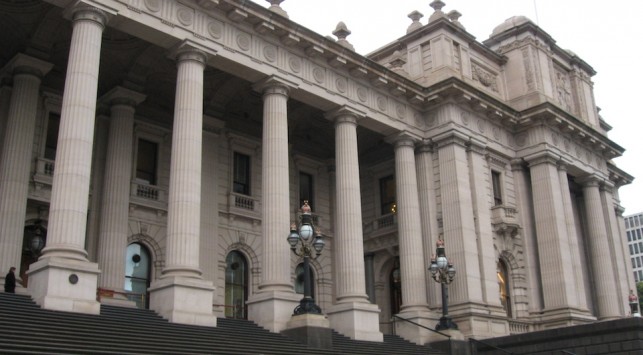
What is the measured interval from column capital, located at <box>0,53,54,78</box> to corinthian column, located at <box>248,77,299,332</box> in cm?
733

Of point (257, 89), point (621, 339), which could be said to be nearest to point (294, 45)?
point (257, 89)

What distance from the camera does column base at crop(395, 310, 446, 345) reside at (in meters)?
27.2

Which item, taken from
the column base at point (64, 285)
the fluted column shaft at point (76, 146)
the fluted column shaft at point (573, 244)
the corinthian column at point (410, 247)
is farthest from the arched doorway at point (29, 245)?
the fluted column shaft at point (573, 244)

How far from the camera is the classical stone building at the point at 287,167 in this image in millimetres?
21172

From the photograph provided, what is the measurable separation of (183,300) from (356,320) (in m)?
7.14

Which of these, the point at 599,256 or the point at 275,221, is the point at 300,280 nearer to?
the point at 275,221

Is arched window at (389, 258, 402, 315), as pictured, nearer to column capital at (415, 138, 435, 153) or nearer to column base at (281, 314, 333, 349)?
column capital at (415, 138, 435, 153)

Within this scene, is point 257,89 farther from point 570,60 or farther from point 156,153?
point 570,60

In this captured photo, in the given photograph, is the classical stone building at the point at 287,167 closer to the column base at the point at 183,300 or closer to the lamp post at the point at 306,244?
the column base at the point at 183,300

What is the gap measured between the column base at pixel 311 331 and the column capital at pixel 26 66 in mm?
12163

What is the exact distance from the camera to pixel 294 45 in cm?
2603

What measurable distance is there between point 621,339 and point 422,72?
14.5 meters

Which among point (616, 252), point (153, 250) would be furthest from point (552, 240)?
point (153, 250)

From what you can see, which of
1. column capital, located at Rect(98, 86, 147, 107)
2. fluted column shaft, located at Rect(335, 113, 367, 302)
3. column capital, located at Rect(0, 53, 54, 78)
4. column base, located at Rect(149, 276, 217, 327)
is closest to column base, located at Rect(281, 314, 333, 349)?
column base, located at Rect(149, 276, 217, 327)
